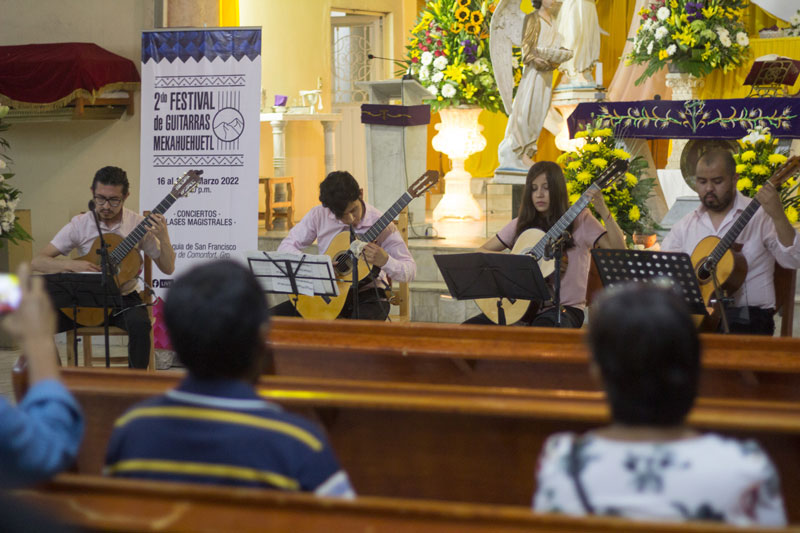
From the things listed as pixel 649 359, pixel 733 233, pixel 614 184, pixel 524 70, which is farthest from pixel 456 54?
pixel 649 359

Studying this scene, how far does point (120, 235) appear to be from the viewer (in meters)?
5.18

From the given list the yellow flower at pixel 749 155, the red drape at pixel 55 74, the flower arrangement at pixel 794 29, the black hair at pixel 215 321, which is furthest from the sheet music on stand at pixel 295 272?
the flower arrangement at pixel 794 29

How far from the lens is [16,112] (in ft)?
23.7

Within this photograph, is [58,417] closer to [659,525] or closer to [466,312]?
[659,525]

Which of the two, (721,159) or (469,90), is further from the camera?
(469,90)

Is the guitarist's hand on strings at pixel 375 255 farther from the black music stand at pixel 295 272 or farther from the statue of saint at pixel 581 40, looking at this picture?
the statue of saint at pixel 581 40

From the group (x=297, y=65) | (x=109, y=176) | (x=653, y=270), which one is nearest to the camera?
(x=653, y=270)

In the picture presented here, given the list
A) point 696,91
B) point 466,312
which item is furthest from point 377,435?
point 696,91

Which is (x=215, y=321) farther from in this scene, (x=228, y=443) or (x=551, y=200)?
(x=551, y=200)

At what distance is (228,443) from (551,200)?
3.42 meters

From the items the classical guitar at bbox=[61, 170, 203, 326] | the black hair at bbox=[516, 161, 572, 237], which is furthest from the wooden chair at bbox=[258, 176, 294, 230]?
the black hair at bbox=[516, 161, 572, 237]

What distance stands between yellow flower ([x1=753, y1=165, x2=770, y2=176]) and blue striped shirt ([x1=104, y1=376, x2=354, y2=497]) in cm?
398

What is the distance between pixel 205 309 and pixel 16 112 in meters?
6.30

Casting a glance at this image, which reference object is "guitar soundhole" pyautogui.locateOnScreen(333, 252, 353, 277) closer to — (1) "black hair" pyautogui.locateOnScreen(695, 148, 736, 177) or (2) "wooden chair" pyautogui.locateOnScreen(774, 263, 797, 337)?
(1) "black hair" pyautogui.locateOnScreen(695, 148, 736, 177)
